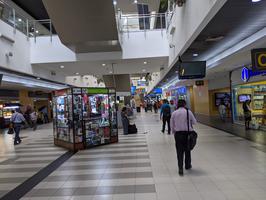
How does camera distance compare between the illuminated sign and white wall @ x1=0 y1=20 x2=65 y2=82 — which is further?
white wall @ x1=0 y1=20 x2=65 y2=82

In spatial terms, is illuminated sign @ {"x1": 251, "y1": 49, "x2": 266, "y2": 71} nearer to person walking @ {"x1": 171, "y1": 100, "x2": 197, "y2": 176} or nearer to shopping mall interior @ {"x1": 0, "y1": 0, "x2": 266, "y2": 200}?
shopping mall interior @ {"x1": 0, "y1": 0, "x2": 266, "y2": 200}

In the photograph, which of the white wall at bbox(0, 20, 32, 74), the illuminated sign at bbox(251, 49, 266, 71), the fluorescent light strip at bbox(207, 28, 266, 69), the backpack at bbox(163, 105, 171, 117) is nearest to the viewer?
the illuminated sign at bbox(251, 49, 266, 71)

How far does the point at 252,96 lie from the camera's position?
549 inches

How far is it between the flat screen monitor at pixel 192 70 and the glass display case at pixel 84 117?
277cm

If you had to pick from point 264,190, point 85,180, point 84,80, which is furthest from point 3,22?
point 84,80

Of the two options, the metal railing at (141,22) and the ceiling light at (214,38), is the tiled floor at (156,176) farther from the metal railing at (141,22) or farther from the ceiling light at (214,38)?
the metal railing at (141,22)

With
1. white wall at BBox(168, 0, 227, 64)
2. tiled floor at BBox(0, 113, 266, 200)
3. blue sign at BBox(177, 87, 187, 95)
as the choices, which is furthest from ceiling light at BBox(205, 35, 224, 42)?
blue sign at BBox(177, 87, 187, 95)

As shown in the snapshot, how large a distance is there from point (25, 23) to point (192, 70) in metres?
8.63

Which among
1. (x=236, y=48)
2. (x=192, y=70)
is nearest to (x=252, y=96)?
(x=236, y=48)

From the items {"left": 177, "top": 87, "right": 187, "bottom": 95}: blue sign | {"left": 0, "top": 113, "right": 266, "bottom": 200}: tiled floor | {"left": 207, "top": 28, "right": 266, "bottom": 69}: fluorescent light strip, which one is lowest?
{"left": 0, "top": 113, "right": 266, "bottom": 200}: tiled floor

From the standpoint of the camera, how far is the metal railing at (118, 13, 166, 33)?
12977 millimetres

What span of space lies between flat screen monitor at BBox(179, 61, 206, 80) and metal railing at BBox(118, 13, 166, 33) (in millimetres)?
4068

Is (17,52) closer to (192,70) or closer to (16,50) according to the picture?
(16,50)

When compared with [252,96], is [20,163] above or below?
below
